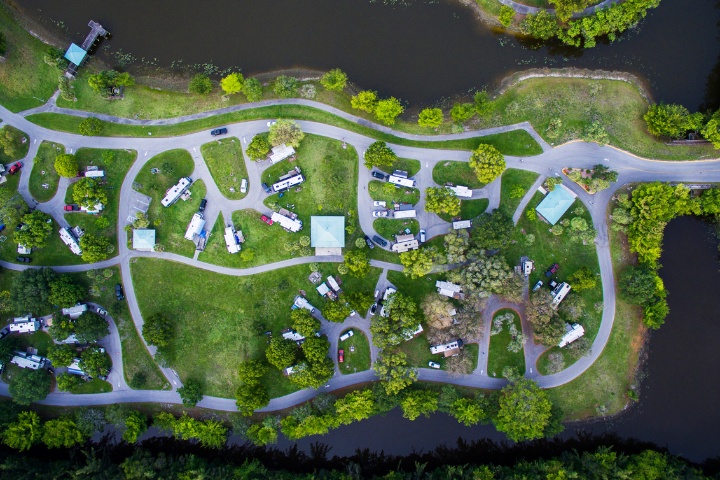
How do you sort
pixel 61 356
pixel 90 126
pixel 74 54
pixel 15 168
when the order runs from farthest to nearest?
pixel 15 168, pixel 74 54, pixel 61 356, pixel 90 126

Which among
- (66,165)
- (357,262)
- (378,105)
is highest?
(378,105)

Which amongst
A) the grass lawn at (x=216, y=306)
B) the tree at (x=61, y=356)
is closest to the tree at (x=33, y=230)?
the grass lawn at (x=216, y=306)

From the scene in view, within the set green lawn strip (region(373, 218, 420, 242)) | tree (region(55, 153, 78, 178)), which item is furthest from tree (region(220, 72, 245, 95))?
green lawn strip (region(373, 218, 420, 242))

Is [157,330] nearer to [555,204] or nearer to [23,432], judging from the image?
[23,432]

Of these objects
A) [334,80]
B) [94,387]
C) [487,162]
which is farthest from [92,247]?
[487,162]

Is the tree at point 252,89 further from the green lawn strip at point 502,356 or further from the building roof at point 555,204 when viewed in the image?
the green lawn strip at point 502,356

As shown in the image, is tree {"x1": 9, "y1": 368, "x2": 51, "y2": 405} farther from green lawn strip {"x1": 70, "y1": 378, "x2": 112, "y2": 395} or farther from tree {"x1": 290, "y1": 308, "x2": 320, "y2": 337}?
tree {"x1": 290, "y1": 308, "x2": 320, "y2": 337}
